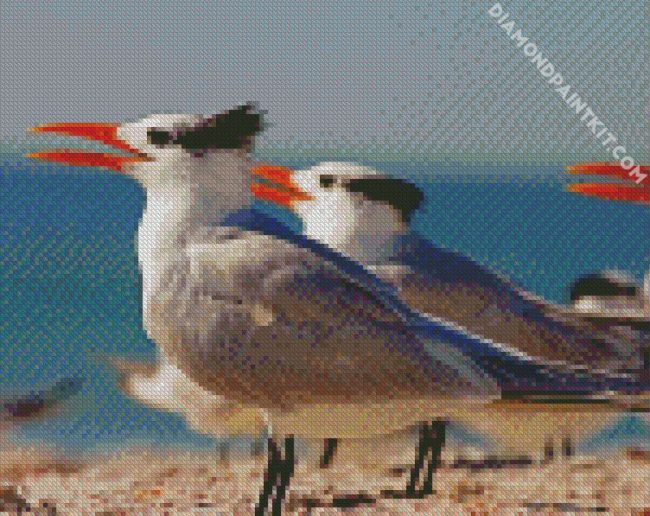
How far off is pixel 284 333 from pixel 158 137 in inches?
38.4

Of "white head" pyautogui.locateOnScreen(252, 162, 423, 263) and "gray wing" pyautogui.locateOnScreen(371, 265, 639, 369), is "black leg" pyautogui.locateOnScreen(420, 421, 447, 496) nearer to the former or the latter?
"gray wing" pyautogui.locateOnScreen(371, 265, 639, 369)

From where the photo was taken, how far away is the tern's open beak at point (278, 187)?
29.1 feet

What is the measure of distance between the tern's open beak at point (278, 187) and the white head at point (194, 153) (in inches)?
71.2

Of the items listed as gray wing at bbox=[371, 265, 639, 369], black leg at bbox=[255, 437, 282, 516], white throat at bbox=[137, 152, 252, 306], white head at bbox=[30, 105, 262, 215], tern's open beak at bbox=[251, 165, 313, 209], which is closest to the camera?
white throat at bbox=[137, 152, 252, 306]

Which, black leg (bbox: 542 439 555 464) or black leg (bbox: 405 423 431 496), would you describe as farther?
black leg (bbox: 542 439 555 464)

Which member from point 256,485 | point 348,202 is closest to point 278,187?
point 348,202

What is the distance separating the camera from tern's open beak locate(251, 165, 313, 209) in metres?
8.88

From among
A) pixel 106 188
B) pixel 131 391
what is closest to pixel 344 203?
pixel 131 391

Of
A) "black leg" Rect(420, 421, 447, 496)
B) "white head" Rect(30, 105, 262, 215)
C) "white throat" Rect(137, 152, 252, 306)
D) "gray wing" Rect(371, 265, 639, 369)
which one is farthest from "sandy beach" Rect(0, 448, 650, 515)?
"white head" Rect(30, 105, 262, 215)

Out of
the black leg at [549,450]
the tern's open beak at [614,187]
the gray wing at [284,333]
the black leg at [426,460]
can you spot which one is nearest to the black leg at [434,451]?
the black leg at [426,460]

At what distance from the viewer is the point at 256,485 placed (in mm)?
8211

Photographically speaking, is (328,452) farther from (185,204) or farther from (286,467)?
(185,204)

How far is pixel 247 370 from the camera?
21.8 ft

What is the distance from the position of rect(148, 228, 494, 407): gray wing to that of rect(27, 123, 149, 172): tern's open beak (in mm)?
579
